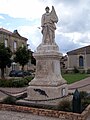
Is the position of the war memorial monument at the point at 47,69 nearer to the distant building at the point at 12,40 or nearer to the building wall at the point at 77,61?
the distant building at the point at 12,40

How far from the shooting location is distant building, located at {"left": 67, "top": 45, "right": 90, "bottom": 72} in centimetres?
5628

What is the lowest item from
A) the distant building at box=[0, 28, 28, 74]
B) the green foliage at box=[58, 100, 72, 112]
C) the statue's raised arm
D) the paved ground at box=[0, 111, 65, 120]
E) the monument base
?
the paved ground at box=[0, 111, 65, 120]

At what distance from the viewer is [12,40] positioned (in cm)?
4909

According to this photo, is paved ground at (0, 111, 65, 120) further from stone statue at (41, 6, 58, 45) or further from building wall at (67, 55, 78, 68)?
building wall at (67, 55, 78, 68)

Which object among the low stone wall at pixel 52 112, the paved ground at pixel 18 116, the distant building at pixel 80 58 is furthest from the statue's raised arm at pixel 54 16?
the distant building at pixel 80 58

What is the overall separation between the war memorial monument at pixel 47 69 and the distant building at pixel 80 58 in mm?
45358

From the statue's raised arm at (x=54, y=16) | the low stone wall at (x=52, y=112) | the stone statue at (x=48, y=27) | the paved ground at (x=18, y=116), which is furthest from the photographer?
the statue's raised arm at (x=54, y=16)

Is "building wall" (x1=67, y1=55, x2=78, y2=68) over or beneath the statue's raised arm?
beneath

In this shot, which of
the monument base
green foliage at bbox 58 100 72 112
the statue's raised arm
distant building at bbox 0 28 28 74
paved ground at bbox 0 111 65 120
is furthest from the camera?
distant building at bbox 0 28 28 74

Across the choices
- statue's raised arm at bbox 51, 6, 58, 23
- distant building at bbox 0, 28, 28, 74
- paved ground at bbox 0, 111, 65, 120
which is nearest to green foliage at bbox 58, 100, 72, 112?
paved ground at bbox 0, 111, 65, 120

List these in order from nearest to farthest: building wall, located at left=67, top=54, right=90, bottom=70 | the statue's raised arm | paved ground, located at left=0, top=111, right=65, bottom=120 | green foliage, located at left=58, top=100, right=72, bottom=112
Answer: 1. paved ground, located at left=0, top=111, right=65, bottom=120
2. green foliage, located at left=58, top=100, right=72, bottom=112
3. the statue's raised arm
4. building wall, located at left=67, top=54, right=90, bottom=70

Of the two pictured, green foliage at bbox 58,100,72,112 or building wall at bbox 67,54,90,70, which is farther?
building wall at bbox 67,54,90,70

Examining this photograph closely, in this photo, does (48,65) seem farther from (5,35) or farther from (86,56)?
(86,56)

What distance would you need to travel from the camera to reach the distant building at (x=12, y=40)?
45.6 metres
